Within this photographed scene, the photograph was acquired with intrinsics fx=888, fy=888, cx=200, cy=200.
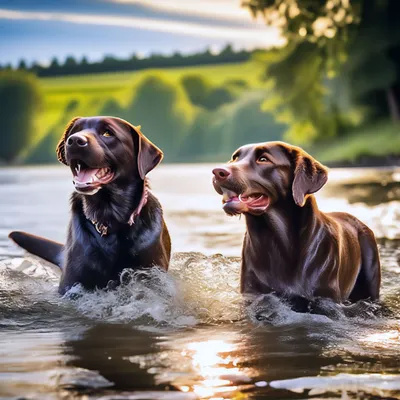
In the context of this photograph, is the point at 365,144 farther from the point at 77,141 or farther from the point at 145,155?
the point at 77,141

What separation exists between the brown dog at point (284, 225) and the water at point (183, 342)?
0.22 m

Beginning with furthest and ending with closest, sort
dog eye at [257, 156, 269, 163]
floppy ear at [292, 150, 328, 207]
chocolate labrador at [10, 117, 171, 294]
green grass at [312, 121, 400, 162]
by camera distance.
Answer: green grass at [312, 121, 400, 162], chocolate labrador at [10, 117, 171, 294], dog eye at [257, 156, 269, 163], floppy ear at [292, 150, 328, 207]

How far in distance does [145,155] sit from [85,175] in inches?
20.5

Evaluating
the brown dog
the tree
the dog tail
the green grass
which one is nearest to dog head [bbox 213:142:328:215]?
the brown dog

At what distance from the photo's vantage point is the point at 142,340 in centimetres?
552

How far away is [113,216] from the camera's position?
22.2 feet

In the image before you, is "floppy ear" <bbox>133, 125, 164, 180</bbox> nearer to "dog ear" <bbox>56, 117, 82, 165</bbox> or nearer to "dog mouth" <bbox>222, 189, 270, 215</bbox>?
"dog ear" <bbox>56, 117, 82, 165</bbox>

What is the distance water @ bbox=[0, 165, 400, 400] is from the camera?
14.2ft

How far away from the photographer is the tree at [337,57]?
121 feet

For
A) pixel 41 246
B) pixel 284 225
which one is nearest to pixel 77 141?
pixel 284 225

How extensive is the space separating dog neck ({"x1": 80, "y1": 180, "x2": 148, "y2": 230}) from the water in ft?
1.51

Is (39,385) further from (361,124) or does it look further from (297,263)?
(361,124)

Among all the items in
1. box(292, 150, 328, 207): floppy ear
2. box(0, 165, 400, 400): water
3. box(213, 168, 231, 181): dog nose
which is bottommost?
box(0, 165, 400, 400): water

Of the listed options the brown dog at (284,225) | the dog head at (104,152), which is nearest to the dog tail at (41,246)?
the dog head at (104,152)
